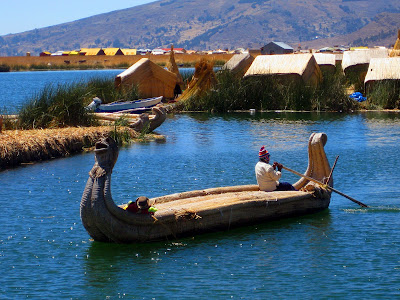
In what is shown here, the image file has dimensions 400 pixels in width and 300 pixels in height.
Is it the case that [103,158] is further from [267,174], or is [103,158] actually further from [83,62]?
[83,62]

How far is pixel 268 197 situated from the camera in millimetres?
11867

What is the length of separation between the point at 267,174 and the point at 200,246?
2058 mm

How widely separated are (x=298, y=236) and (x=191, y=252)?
1.91 m

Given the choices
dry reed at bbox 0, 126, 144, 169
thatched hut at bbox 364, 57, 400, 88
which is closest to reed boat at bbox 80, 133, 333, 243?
dry reed at bbox 0, 126, 144, 169

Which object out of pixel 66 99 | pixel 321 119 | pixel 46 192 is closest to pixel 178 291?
pixel 46 192

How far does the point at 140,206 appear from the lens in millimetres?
10398

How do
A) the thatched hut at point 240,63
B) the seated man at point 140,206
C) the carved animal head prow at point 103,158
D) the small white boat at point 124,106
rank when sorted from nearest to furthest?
the carved animal head prow at point 103,158 → the seated man at point 140,206 → the small white boat at point 124,106 → the thatched hut at point 240,63

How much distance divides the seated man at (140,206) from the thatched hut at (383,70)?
22.4 metres

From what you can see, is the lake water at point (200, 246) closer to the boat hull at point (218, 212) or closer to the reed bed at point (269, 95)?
the boat hull at point (218, 212)

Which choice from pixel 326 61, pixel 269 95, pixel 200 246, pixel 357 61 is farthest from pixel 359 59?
pixel 200 246

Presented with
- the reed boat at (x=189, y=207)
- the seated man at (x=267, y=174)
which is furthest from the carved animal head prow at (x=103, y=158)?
the seated man at (x=267, y=174)

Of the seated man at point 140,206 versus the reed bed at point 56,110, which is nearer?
the seated man at point 140,206

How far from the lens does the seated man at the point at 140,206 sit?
10.4 metres

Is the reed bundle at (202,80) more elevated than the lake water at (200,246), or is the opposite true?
the reed bundle at (202,80)
